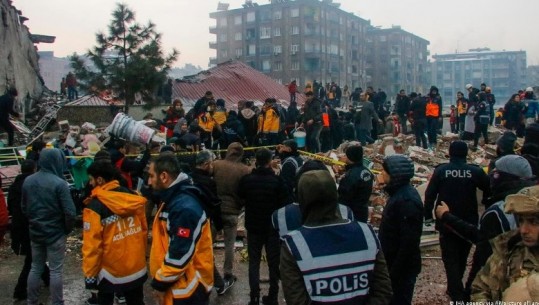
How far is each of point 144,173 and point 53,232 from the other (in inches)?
100

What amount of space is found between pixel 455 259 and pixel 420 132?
36.8ft

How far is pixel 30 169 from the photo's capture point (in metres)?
5.84

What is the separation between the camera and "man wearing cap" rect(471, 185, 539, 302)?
7.77ft

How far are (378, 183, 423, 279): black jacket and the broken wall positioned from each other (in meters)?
17.2

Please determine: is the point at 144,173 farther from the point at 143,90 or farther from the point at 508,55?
the point at 508,55

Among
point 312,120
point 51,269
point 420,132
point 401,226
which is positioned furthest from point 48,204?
point 420,132

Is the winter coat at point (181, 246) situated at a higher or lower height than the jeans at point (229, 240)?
higher

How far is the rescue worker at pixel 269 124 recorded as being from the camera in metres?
13.6

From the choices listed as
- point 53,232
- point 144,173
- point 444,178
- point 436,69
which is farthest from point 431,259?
point 436,69

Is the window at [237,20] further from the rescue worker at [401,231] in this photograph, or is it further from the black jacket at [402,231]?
the black jacket at [402,231]

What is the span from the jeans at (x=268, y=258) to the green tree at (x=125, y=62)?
38.6 feet

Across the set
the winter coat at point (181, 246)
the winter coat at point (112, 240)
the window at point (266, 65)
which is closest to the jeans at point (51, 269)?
the winter coat at point (112, 240)

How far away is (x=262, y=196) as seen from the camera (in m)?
5.56

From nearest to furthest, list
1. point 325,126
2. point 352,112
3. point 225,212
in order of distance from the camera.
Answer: point 225,212, point 325,126, point 352,112
